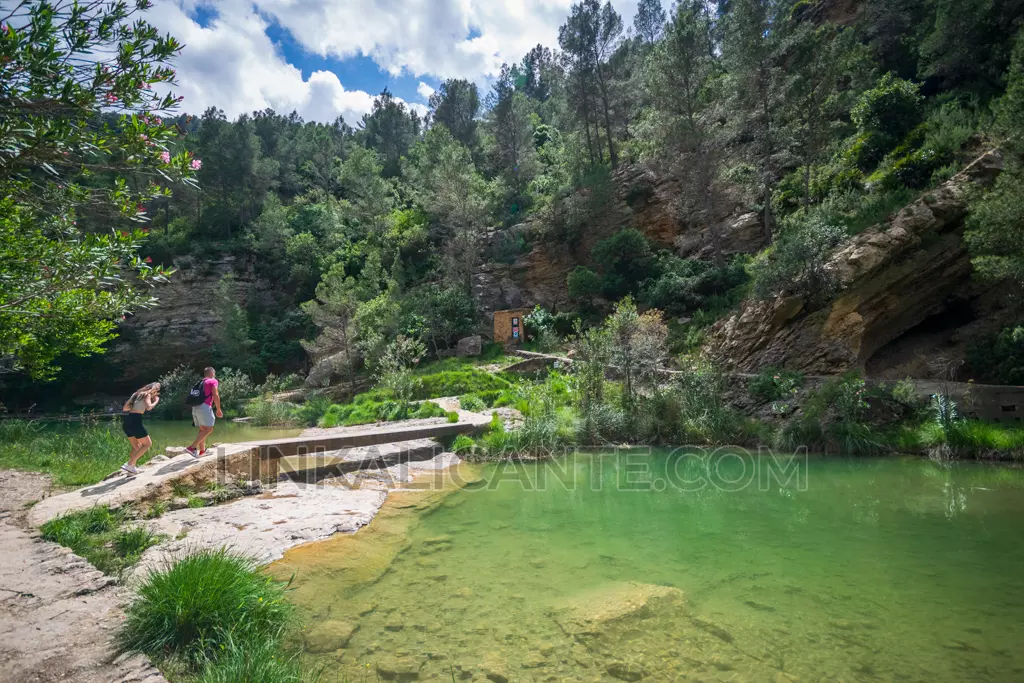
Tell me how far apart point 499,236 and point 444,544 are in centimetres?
2666

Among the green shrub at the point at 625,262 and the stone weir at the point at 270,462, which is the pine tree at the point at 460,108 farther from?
the stone weir at the point at 270,462

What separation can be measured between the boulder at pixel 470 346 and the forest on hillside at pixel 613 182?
29.4 inches

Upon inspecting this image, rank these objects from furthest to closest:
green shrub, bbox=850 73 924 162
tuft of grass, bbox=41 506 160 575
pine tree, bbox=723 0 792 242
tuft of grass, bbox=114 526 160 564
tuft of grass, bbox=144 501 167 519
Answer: pine tree, bbox=723 0 792 242, green shrub, bbox=850 73 924 162, tuft of grass, bbox=144 501 167 519, tuft of grass, bbox=114 526 160 564, tuft of grass, bbox=41 506 160 575

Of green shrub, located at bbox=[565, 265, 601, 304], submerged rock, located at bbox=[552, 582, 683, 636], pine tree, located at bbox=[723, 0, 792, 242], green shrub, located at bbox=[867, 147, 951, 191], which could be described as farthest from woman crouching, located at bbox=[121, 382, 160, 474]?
pine tree, located at bbox=[723, 0, 792, 242]

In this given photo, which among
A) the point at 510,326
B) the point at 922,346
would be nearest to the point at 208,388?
the point at 922,346

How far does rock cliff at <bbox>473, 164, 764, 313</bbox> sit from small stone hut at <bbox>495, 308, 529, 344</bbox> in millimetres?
2369

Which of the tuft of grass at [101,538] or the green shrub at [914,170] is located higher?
the green shrub at [914,170]

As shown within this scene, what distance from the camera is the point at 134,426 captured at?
755cm

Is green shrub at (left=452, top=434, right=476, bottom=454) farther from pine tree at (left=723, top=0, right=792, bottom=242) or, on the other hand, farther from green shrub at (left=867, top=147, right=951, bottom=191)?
pine tree at (left=723, top=0, right=792, bottom=242)

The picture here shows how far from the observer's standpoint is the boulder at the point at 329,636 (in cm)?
382

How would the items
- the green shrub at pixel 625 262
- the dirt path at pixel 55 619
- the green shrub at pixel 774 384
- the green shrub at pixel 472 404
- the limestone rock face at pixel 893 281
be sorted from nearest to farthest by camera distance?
the dirt path at pixel 55 619 < the green shrub at pixel 774 384 < the limestone rock face at pixel 893 281 < the green shrub at pixel 472 404 < the green shrub at pixel 625 262

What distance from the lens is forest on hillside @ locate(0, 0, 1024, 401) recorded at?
35.7 feet

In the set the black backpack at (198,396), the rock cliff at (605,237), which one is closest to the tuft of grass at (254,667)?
the black backpack at (198,396)

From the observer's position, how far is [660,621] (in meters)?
4.25
